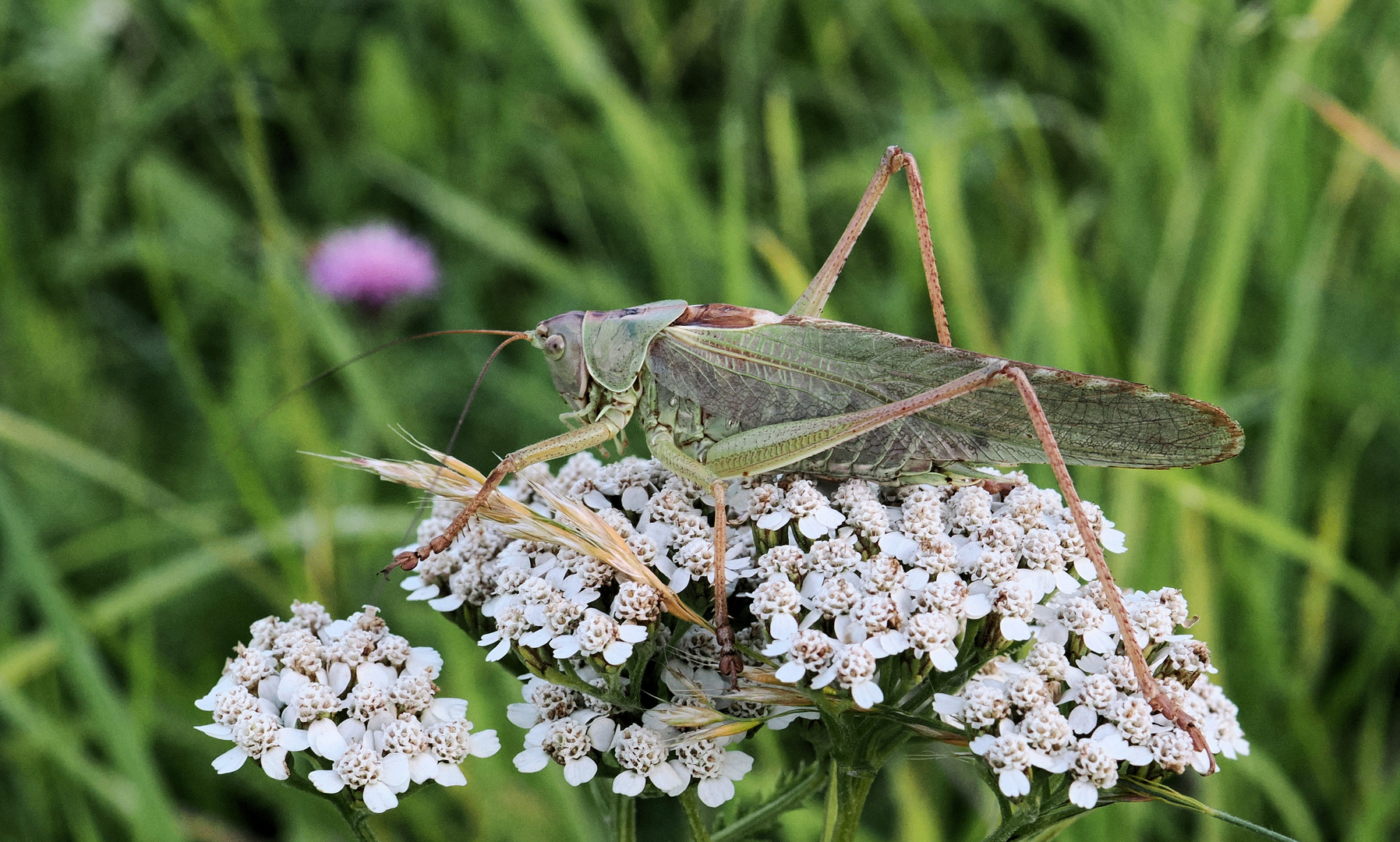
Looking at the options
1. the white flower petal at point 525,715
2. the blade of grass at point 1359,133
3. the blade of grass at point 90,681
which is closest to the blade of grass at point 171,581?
the blade of grass at point 90,681

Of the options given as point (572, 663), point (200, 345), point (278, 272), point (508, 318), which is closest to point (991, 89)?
point (508, 318)

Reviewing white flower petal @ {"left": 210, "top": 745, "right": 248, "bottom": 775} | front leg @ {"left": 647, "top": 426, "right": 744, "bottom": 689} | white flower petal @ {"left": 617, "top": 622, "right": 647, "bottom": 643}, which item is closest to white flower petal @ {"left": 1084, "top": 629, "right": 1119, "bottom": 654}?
front leg @ {"left": 647, "top": 426, "right": 744, "bottom": 689}

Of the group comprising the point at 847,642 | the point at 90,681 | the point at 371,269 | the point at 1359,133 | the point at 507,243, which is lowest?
the point at 847,642

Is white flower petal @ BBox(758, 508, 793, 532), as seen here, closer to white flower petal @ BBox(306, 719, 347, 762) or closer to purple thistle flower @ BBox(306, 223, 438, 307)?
white flower petal @ BBox(306, 719, 347, 762)

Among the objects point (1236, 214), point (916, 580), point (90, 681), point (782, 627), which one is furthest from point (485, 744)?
point (1236, 214)

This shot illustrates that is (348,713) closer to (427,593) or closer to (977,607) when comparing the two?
(427,593)

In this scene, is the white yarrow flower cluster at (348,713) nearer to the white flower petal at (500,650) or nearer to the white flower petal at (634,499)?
the white flower petal at (500,650)

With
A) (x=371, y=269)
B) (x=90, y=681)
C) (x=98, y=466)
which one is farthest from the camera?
(x=371, y=269)
